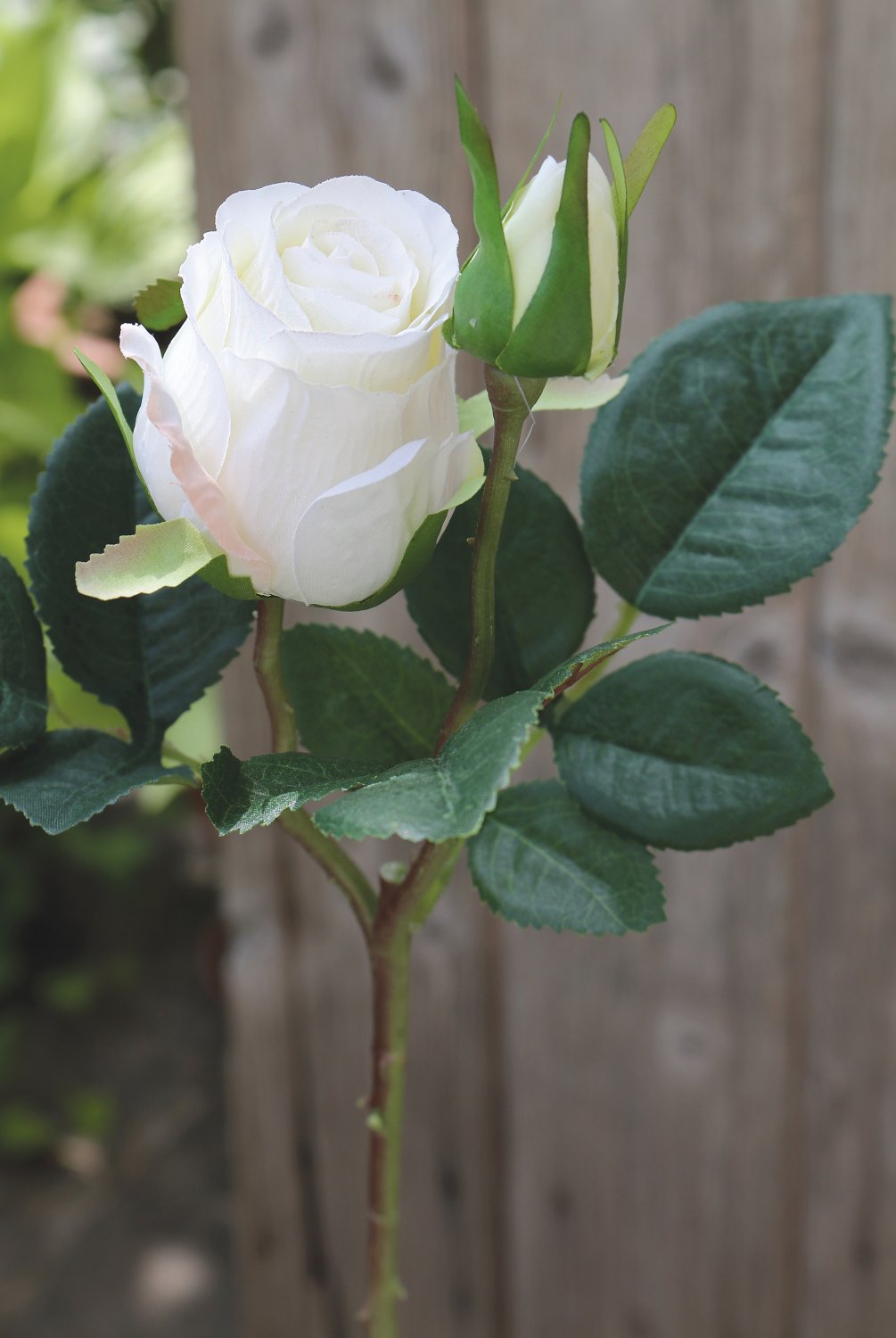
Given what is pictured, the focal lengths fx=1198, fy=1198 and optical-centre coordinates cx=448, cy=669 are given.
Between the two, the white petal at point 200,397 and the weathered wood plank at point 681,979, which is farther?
the weathered wood plank at point 681,979

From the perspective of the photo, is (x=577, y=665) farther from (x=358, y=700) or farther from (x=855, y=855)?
(x=855, y=855)

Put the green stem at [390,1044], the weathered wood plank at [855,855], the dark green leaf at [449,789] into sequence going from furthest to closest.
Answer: the weathered wood plank at [855,855] → the green stem at [390,1044] → the dark green leaf at [449,789]

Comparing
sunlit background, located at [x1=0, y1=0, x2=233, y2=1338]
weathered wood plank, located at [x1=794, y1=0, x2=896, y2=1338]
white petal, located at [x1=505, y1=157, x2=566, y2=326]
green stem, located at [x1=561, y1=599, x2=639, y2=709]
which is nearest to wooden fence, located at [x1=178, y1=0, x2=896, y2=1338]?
weathered wood plank, located at [x1=794, y1=0, x2=896, y2=1338]

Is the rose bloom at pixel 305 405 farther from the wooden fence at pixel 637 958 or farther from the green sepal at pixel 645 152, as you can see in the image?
the wooden fence at pixel 637 958

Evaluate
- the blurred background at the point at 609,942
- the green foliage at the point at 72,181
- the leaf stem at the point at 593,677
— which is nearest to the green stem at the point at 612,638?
the leaf stem at the point at 593,677

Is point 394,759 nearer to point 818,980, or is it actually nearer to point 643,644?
point 643,644

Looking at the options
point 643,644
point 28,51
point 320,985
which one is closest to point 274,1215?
point 320,985

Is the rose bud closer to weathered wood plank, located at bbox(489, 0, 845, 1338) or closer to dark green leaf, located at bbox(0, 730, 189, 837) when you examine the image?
dark green leaf, located at bbox(0, 730, 189, 837)
